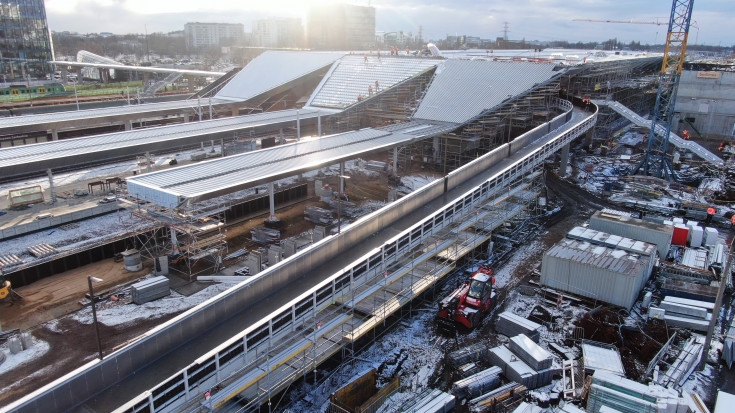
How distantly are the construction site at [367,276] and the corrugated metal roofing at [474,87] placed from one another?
0.50 m

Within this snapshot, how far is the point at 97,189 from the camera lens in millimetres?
23641

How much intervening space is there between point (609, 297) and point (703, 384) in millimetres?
3683

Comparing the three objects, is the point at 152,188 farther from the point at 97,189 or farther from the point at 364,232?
the point at 97,189

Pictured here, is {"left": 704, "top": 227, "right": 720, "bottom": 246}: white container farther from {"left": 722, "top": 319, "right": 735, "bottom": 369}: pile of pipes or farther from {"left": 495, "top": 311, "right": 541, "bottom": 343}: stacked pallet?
{"left": 495, "top": 311, "right": 541, "bottom": 343}: stacked pallet

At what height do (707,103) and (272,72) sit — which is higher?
(272,72)

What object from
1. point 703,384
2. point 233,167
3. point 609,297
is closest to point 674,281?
point 609,297

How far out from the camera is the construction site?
984 centimetres

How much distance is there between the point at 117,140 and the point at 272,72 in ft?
70.7

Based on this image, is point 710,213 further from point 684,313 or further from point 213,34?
point 213,34

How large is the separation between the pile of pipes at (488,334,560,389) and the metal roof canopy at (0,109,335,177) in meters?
17.5

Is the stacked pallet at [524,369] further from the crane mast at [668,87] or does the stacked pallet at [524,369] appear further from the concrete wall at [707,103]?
the concrete wall at [707,103]

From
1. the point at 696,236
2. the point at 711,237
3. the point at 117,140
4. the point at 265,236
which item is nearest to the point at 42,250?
the point at 265,236

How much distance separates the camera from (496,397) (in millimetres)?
10734

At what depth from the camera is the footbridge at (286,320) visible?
781 cm
